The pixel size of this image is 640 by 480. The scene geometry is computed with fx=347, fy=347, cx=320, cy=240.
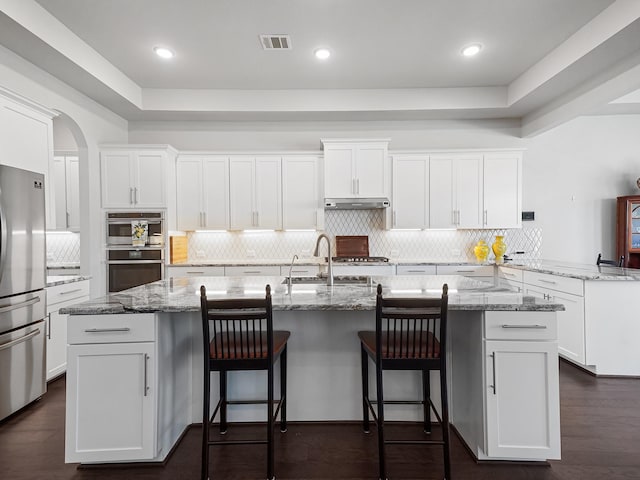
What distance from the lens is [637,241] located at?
4.88m

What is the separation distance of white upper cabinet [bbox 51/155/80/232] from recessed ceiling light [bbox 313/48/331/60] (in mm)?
3501

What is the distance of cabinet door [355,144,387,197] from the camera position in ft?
15.0

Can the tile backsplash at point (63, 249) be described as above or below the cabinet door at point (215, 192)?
below

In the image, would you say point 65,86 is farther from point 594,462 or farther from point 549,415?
point 594,462

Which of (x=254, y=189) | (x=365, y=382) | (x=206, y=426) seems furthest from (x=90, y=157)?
(x=365, y=382)

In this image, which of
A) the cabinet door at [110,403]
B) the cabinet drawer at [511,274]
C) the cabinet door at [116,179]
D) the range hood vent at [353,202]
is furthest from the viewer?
the range hood vent at [353,202]

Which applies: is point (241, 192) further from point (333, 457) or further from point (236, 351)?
point (333, 457)

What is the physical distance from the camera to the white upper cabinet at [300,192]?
4676 mm

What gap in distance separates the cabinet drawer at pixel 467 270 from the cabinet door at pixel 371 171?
4.07 feet

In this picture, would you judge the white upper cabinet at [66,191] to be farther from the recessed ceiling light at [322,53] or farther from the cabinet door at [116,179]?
the recessed ceiling light at [322,53]

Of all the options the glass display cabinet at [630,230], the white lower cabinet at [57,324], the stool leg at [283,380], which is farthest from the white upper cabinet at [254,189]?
the glass display cabinet at [630,230]

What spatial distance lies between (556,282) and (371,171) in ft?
7.96

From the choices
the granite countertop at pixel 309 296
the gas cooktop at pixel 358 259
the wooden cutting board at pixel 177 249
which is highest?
the wooden cutting board at pixel 177 249

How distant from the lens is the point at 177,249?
4.61 metres
